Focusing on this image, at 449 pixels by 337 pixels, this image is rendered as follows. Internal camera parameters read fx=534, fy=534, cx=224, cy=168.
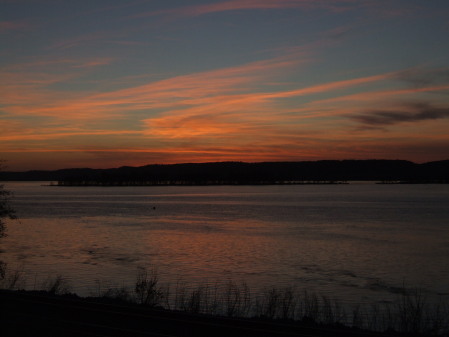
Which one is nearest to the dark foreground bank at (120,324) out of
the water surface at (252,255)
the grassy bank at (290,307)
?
the grassy bank at (290,307)

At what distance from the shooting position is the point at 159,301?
75.1 feet

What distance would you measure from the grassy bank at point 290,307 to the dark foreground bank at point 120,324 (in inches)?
99.8

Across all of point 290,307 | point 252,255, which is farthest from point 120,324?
point 252,255

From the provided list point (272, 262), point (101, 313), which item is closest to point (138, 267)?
point (272, 262)

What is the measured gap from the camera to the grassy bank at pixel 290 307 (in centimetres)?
1791

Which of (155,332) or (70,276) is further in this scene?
(70,276)

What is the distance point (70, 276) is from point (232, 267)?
10.9 meters

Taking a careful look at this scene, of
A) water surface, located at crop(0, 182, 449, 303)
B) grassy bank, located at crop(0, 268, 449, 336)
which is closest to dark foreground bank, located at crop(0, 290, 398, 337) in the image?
grassy bank, located at crop(0, 268, 449, 336)

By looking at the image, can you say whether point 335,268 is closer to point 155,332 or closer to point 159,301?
point 159,301

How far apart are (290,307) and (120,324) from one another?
10.5 metres

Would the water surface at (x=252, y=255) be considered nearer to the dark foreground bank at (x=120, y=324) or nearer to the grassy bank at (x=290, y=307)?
the grassy bank at (x=290, y=307)

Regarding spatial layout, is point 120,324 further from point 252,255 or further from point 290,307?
point 252,255

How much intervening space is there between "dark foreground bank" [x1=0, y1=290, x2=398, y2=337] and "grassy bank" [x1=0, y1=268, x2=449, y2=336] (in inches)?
99.8

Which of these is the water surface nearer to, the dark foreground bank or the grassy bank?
the grassy bank
